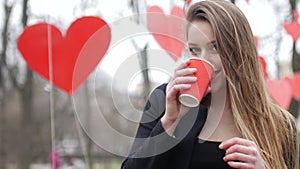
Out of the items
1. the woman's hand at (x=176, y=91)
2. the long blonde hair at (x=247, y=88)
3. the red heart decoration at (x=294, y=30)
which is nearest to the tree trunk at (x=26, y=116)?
the red heart decoration at (x=294, y=30)

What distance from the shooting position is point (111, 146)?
0.90 metres

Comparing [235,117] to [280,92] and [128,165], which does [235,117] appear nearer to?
[128,165]

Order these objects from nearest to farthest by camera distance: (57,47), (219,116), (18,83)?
(219,116), (57,47), (18,83)

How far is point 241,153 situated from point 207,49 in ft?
0.60

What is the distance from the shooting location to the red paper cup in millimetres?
861

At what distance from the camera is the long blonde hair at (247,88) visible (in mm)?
991

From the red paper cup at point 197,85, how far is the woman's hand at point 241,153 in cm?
8

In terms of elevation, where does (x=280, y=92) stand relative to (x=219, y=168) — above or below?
above

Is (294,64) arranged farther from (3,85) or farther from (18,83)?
(3,85)

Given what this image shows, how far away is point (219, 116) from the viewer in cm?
100

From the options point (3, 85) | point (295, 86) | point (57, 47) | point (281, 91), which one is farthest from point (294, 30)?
point (3, 85)

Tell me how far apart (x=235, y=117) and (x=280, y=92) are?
2647 millimetres

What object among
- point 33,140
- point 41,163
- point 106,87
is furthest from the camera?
point 41,163

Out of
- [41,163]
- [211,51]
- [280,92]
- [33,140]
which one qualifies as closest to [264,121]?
[211,51]
